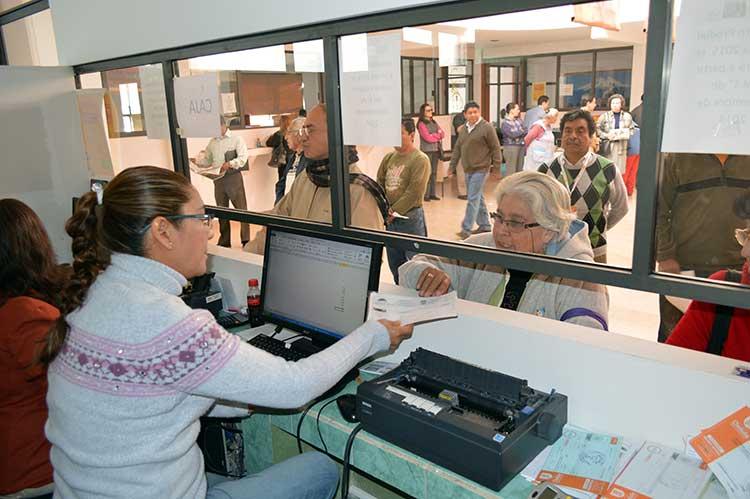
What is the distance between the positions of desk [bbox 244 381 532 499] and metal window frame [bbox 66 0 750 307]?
51 centimetres

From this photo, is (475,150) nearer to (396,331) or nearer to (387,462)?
(396,331)

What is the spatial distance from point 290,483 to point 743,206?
5.02ft

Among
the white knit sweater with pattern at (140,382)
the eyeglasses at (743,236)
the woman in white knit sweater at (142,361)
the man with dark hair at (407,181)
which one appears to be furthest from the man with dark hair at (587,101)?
the white knit sweater with pattern at (140,382)

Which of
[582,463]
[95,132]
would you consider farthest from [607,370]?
[95,132]

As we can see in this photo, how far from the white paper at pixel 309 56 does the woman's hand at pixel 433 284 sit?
76 cm

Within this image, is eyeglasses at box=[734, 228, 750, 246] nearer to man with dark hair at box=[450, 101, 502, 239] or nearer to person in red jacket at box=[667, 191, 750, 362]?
person in red jacket at box=[667, 191, 750, 362]

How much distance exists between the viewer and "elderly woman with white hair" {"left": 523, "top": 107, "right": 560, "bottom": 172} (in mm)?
3769

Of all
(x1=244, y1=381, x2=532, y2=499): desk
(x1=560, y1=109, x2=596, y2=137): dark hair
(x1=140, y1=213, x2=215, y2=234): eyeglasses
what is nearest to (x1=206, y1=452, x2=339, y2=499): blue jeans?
(x1=244, y1=381, x2=532, y2=499): desk

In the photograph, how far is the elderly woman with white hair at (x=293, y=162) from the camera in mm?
2412

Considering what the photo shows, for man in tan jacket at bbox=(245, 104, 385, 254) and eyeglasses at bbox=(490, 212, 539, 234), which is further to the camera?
man in tan jacket at bbox=(245, 104, 385, 254)

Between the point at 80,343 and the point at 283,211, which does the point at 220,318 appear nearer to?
the point at 283,211

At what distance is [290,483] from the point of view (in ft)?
4.65

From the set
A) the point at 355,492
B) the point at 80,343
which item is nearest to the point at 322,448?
the point at 355,492

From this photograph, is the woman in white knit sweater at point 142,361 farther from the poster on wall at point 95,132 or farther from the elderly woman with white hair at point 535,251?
the poster on wall at point 95,132
